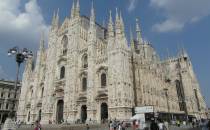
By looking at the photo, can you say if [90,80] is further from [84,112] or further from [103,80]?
A: [84,112]

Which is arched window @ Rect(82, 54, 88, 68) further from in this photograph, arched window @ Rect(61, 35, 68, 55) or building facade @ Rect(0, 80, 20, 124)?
building facade @ Rect(0, 80, 20, 124)

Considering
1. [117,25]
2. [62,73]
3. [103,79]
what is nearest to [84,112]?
[103,79]

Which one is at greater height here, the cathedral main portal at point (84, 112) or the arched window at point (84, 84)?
the arched window at point (84, 84)

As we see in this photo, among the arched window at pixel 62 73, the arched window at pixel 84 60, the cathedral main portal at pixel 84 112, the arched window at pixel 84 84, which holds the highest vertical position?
the arched window at pixel 84 60

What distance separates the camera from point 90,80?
32312 mm

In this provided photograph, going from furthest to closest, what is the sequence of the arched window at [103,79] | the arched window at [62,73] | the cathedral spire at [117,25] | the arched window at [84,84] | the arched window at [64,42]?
the arched window at [64,42], the arched window at [62,73], the arched window at [84,84], the arched window at [103,79], the cathedral spire at [117,25]

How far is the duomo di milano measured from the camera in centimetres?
2960

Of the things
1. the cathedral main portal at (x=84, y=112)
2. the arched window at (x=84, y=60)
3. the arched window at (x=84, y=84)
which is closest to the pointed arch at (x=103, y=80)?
the arched window at (x=84, y=84)

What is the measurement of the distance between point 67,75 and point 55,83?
14.7ft

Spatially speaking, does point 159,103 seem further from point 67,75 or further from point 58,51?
point 58,51

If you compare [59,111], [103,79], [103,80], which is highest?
[103,79]

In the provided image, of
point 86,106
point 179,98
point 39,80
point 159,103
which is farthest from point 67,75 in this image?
point 179,98

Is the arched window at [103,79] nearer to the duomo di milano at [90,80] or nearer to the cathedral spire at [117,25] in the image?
the duomo di milano at [90,80]

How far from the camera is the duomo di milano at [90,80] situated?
1165 inches
